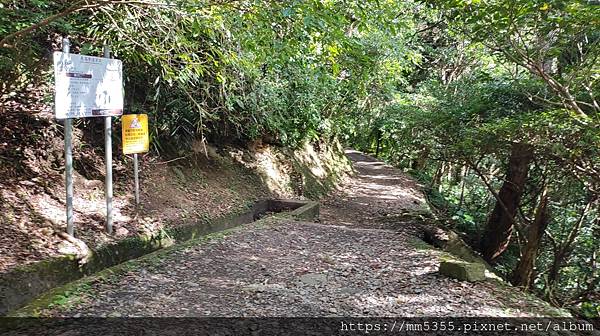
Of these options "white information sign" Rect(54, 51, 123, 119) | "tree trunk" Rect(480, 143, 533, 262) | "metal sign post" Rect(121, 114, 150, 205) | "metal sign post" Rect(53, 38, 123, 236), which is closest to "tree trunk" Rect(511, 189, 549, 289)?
"tree trunk" Rect(480, 143, 533, 262)

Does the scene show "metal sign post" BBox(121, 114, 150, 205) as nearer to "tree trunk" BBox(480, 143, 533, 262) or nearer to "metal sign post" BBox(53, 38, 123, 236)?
"metal sign post" BBox(53, 38, 123, 236)

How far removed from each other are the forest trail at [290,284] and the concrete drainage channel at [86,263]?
17.5 inches

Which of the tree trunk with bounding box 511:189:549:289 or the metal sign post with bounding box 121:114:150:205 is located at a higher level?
the metal sign post with bounding box 121:114:150:205

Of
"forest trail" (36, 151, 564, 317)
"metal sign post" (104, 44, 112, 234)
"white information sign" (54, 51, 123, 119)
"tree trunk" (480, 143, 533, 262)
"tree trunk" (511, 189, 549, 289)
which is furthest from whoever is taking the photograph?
"tree trunk" (480, 143, 533, 262)

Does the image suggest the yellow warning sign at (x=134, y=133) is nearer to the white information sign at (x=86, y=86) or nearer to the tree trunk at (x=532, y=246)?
the white information sign at (x=86, y=86)

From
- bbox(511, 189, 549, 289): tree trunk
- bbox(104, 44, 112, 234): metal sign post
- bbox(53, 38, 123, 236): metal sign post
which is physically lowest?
bbox(511, 189, 549, 289): tree trunk

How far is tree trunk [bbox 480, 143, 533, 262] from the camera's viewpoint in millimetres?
7561

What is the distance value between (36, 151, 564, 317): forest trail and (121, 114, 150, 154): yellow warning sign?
1631mm

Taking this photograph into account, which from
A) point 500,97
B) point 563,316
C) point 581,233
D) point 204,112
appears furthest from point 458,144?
point 204,112

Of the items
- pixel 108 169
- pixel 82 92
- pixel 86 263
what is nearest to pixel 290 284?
pixel 86 263

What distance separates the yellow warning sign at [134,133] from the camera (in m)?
5.66

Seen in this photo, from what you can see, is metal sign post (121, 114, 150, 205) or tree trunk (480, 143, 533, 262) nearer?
metal sign post (121, 114, 150, 205)

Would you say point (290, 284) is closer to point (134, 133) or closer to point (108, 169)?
point (108, 169)

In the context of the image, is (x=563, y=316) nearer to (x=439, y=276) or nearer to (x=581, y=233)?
(x=439, y=276)
